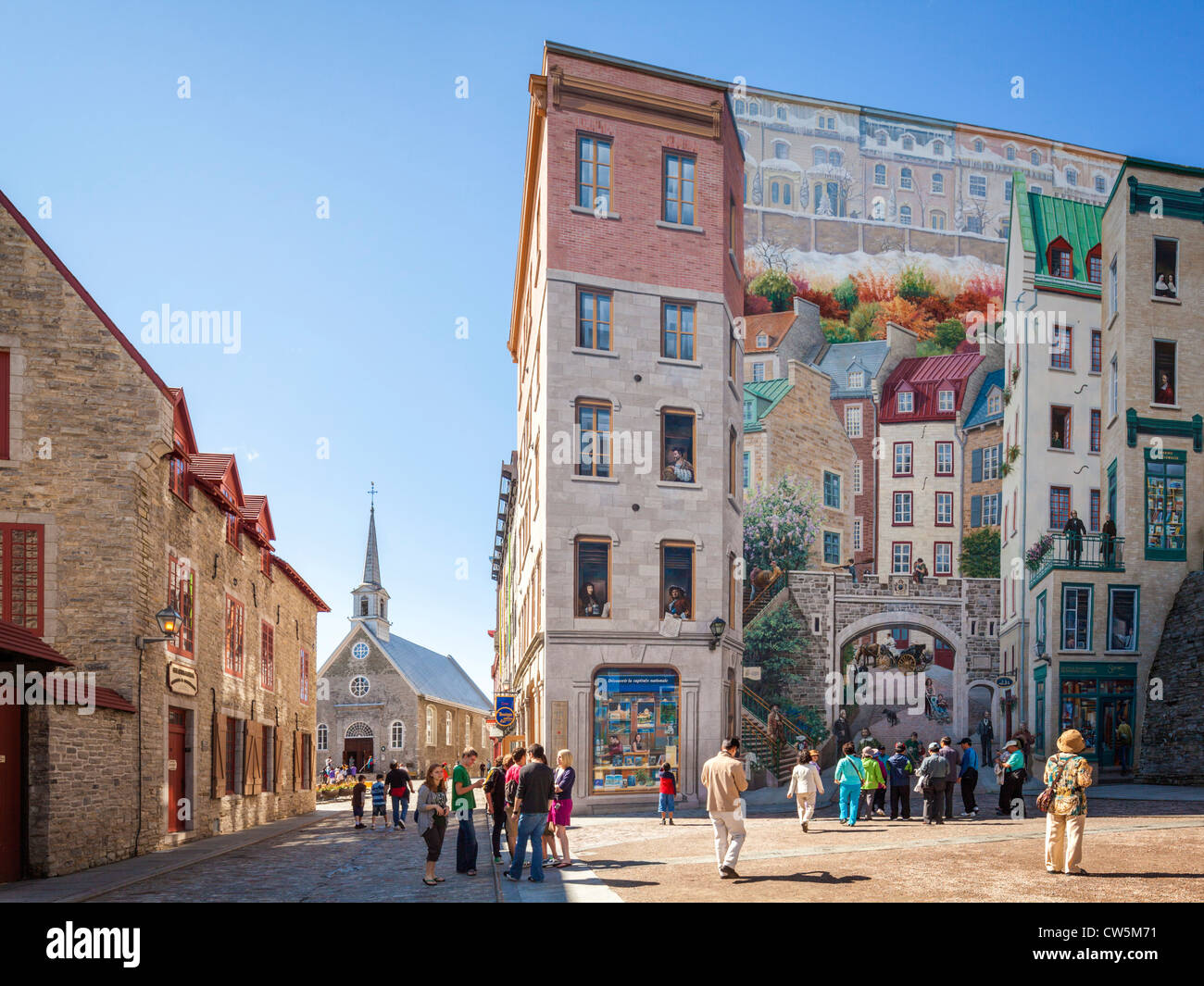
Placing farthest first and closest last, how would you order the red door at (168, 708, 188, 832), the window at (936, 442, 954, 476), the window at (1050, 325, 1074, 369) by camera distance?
1. the window at (936, 442, 954, 476)
2. the window at (1050, 325, 1074, 369)
3. the red door at (168, 708, 188, 832)

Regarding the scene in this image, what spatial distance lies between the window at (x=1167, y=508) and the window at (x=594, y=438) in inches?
686

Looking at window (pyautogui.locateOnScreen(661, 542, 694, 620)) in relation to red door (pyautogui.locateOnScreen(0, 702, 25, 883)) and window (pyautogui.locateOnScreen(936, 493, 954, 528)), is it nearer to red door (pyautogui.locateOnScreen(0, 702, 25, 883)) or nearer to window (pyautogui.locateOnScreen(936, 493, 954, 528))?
red door (pyautogui.locateOnScreen(0, 702, 25, 883))

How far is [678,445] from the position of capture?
29281 millimetres

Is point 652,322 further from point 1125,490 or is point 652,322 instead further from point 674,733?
point 1125,490

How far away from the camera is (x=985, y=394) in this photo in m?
60.7

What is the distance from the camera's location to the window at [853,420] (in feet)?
205

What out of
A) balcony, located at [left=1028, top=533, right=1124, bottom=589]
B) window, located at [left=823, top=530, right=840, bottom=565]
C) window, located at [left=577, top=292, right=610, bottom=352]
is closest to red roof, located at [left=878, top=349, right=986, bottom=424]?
window, located at [left=823, top=530, right=840, bottom=565]

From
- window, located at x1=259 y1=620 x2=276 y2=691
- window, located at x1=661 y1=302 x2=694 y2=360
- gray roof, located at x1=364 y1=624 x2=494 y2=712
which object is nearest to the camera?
window, located at x1=661 y1=302 x2=694 y2=360

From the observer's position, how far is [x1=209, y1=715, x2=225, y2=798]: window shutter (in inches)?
980

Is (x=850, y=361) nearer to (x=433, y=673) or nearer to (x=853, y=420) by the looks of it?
(x=853, y=420)

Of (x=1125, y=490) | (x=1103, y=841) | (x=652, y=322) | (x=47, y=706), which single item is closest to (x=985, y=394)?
(x=1125, y=490)

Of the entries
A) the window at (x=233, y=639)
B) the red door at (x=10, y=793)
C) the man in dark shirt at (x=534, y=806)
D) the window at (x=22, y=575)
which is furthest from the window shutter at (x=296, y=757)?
the man in dark shirt at (x=534, y=806)

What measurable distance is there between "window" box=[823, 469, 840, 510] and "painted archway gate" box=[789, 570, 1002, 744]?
35.7 ft
